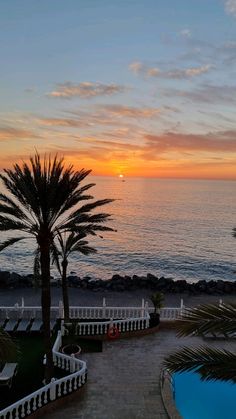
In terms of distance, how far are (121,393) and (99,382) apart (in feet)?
3.66

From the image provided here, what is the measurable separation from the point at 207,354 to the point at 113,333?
12.0 meters

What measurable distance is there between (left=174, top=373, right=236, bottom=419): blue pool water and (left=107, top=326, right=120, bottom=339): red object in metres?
3.68

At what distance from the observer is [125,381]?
13.9m

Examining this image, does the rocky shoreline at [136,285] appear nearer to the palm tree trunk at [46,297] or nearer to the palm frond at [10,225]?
the palm tree trunk at [46,297]

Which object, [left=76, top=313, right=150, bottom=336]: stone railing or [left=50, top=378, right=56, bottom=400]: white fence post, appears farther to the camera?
[left=76, top=313, right=150, bottom=336]: stone railing

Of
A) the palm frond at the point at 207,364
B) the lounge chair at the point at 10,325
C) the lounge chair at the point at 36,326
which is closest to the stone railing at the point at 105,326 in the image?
the lounge chair at the point at 36,326

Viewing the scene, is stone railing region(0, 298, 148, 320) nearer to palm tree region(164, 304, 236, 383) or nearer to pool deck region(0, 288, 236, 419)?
pool deck region(0, 288, 236, 419)

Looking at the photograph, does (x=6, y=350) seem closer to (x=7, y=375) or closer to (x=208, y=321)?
(x=208, y=321)

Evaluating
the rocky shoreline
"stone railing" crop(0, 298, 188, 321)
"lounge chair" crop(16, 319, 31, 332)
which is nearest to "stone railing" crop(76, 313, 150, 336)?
"stone railing" crop(0, 298, 188, 321)

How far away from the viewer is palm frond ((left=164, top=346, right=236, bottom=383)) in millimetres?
6312

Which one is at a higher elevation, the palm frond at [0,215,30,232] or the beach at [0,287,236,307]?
the palm frond at [0,215,30,232]

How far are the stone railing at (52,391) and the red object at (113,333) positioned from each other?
3574mm

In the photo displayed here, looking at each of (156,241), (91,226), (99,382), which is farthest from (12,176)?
(156,241)

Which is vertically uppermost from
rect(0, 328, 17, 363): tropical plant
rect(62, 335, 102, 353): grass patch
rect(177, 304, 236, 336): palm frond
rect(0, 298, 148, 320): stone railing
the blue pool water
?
rect(177, 304, 236, 336): palm frond
